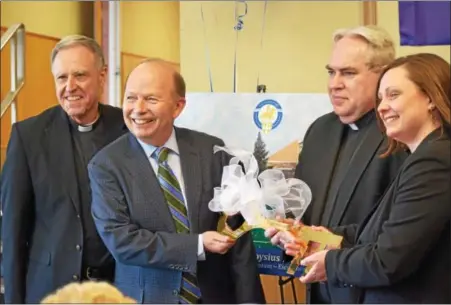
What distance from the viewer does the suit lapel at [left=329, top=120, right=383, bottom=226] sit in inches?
80.5

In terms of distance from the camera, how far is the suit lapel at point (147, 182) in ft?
6.38

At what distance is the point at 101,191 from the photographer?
6.49 ft

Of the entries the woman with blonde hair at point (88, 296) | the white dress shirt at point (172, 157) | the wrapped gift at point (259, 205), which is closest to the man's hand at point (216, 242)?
the wrapped gift at point (259, 205)

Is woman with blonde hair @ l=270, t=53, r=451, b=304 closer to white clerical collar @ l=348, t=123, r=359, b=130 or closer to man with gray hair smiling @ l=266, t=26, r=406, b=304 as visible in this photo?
man with gray hair smiling @ l=266, t=26, r=406, b=304

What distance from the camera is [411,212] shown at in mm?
1623

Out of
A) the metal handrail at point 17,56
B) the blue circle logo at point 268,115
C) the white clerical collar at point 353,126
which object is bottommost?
the white clerical collar at point 353,126

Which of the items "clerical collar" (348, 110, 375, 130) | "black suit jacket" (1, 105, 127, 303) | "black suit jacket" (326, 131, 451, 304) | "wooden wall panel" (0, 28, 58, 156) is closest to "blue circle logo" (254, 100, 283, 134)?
"clerical collar" (348, 110, 375, 130)

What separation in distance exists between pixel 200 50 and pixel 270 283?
3.91ft

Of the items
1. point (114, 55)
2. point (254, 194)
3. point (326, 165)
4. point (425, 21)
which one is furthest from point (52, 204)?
point (114, 55)

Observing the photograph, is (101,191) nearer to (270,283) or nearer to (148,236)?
(148,236)

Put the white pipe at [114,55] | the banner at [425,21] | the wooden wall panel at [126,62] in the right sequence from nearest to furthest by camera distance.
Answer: the banner at [425,21]
the white pipe at [114,55]
the wooden wall panel at [126,62]

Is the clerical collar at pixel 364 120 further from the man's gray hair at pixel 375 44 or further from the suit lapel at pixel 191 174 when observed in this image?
the suit lapel at pixel 191 174

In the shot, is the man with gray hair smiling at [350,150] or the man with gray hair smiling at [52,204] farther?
the man with gray hair smiling at [52,204]

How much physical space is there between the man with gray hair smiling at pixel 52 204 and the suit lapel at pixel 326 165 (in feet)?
2.41
